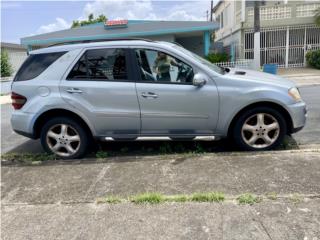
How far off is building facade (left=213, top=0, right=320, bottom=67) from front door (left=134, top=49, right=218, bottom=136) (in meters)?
15.9

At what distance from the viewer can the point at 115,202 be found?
325 centimetres

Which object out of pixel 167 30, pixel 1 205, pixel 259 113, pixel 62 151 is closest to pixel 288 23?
pixel 167 30

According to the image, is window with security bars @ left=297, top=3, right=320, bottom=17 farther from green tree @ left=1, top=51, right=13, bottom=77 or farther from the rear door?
green tree @ left=1, top=51, right=13, bottom=77

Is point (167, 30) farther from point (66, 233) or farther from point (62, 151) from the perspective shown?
point (66, 233)

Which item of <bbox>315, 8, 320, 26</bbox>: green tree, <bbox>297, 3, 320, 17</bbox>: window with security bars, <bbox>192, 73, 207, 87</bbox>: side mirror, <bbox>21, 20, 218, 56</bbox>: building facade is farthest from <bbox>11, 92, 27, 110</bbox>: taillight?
<bbox>297, 3, 320, 17</bbox>: window with security bars

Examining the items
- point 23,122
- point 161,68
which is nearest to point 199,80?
point 161,68

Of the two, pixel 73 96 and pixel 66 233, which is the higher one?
pixel 73 96

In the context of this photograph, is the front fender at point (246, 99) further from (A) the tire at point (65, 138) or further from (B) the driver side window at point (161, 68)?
(A) the tire at point (65, 138)

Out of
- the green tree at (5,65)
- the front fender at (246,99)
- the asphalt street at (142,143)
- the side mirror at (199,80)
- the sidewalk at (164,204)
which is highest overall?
the green tree at (5,65)

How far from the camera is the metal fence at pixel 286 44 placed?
19.2 meters

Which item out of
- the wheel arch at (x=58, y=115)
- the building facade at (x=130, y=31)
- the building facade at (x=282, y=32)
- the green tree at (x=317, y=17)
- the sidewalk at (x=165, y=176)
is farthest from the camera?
the building facade at (x=282, y=32)

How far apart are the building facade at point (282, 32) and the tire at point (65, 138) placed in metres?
16.4

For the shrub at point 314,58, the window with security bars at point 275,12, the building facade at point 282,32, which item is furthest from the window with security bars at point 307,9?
the shrub at point 314,58

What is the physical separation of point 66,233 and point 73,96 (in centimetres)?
226
